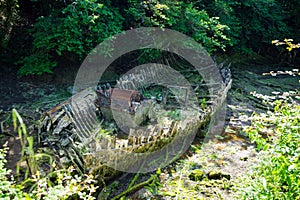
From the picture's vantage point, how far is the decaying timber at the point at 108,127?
4059 millimetres

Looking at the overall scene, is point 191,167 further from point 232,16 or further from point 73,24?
point 232,16

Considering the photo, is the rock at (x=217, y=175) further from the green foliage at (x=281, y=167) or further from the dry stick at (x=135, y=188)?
the green foliage at (x=281, y=167)

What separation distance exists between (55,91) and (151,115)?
10.5 feet

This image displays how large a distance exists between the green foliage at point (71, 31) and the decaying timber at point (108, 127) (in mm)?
1804

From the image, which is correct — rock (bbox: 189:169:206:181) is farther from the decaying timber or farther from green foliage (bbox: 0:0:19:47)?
green foliage (bbox: 0:0:19:47)

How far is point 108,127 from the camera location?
619cm

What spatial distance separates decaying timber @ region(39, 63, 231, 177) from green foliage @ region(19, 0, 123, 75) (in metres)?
1.80

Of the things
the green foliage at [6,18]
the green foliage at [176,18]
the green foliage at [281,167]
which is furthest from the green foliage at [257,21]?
the green foliage at [281,167]

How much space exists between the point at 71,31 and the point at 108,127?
9.99 feet

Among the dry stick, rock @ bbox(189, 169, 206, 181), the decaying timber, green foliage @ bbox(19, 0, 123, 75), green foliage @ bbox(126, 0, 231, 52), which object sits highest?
green foliage @ bbox(126, 0, 231, 52)

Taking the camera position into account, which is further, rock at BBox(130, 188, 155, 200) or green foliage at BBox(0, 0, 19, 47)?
green foliage at BBox(0, 0, 19, 47)

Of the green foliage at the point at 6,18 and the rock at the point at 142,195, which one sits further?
the green foliage at the point at 6,18

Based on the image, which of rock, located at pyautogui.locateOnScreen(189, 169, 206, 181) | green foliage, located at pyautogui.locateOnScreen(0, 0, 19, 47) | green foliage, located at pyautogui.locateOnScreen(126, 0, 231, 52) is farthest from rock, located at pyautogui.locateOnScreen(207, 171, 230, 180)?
green foliage, located at pyautogui.locateOnScreen(0, 0, 19, 47)

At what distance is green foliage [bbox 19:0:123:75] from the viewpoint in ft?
23.7
